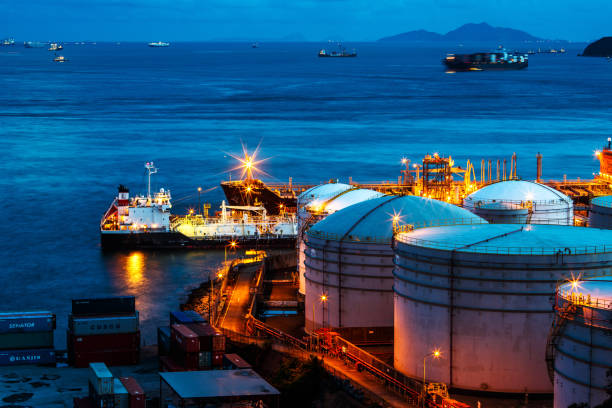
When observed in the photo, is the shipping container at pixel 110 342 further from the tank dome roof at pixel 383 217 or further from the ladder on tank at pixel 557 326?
the ladder on tank at pixel 557 326

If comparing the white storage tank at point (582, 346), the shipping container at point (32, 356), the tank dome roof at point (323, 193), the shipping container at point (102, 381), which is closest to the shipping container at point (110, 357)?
the shipping container at point (32, 356)

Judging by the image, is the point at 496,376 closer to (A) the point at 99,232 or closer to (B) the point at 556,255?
(B) the point at 556,255

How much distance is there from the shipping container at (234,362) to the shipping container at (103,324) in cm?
575

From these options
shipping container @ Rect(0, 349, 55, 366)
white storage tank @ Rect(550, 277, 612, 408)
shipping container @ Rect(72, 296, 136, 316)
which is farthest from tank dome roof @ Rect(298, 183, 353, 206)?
white storage tank @ Rect(550, 277, 612, 408)

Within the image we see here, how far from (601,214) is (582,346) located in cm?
1718

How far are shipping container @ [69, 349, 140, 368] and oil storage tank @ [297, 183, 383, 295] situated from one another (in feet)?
24.9

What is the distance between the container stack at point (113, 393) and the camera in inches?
1048

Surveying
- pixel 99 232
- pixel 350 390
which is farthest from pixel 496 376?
pixel 99 232

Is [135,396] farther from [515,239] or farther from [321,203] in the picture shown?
[321,203]

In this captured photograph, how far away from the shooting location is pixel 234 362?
29578 millimetres

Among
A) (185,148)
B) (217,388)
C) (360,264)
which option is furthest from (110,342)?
(185,148)

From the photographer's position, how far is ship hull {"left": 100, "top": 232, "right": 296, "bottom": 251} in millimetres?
63406

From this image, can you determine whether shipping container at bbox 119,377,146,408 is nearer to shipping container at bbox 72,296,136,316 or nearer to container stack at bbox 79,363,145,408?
container stack at bbox 79,363,145,408

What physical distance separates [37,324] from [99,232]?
106 ft
